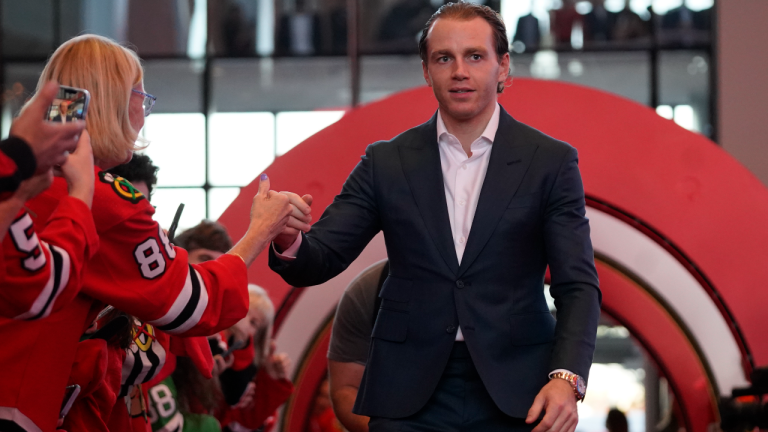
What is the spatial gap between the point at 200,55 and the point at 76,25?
126 cm

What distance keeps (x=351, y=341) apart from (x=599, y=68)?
5063 mm

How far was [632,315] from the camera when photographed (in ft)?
11.8

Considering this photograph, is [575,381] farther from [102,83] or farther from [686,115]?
[686,115]

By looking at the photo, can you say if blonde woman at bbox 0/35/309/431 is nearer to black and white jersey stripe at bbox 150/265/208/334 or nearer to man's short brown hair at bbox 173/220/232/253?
black and white jersey stripe at bbox 150/265/208/334

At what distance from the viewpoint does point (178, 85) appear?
309 inches

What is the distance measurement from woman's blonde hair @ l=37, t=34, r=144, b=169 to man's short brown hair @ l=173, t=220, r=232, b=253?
4.11 ft

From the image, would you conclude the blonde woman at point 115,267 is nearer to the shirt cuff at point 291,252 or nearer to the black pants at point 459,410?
the shirt cuff at point 291,252

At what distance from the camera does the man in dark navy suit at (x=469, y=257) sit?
1879 millimetres

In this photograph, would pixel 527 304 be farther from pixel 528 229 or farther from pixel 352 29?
pixel 352 29

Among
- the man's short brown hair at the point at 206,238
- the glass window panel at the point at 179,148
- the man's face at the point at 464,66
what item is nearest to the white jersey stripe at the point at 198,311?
the man's face at the point at 464,66

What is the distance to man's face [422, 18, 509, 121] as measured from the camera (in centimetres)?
201

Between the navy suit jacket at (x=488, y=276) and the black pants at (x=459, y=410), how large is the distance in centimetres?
3

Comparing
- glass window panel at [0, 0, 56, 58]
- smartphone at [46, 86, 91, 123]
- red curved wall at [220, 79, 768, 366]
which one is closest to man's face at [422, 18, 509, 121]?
smartphone at [46, 86, 91, 123]

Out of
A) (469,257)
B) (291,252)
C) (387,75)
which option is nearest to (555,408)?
(469,257)
